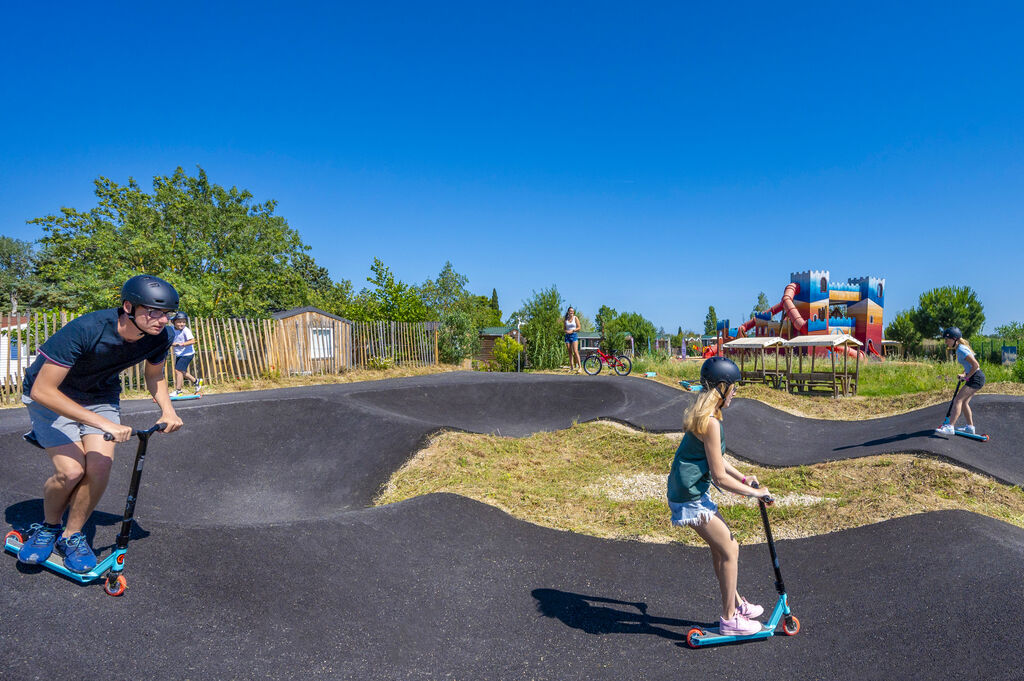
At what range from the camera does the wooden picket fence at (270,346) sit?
12.8m

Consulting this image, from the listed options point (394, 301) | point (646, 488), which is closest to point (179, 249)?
point (394, 301)

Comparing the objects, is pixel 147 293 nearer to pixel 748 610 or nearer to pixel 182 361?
pixel 748 610

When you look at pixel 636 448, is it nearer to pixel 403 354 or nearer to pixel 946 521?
pixel 946 521

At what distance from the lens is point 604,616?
4293 millimetres

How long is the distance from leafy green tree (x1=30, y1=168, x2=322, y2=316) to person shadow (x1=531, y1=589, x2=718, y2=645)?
910 inches

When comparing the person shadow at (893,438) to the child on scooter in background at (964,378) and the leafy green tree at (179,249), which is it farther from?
the leafy green tree at (179,249)

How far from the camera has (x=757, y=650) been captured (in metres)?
3.67

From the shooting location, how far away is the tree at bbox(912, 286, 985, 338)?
48250mm

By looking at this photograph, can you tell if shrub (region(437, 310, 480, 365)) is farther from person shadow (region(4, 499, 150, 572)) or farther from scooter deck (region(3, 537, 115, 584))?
scooter deck (region(3, 537, 115, 584))

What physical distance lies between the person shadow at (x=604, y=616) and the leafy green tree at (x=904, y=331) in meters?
54.0

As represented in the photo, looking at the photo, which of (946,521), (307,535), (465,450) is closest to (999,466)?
(946,521)

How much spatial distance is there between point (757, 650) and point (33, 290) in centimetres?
5934

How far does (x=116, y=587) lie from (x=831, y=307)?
4080 cm

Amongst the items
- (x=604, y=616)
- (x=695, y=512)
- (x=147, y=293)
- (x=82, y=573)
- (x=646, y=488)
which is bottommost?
(x=646, y=488)
